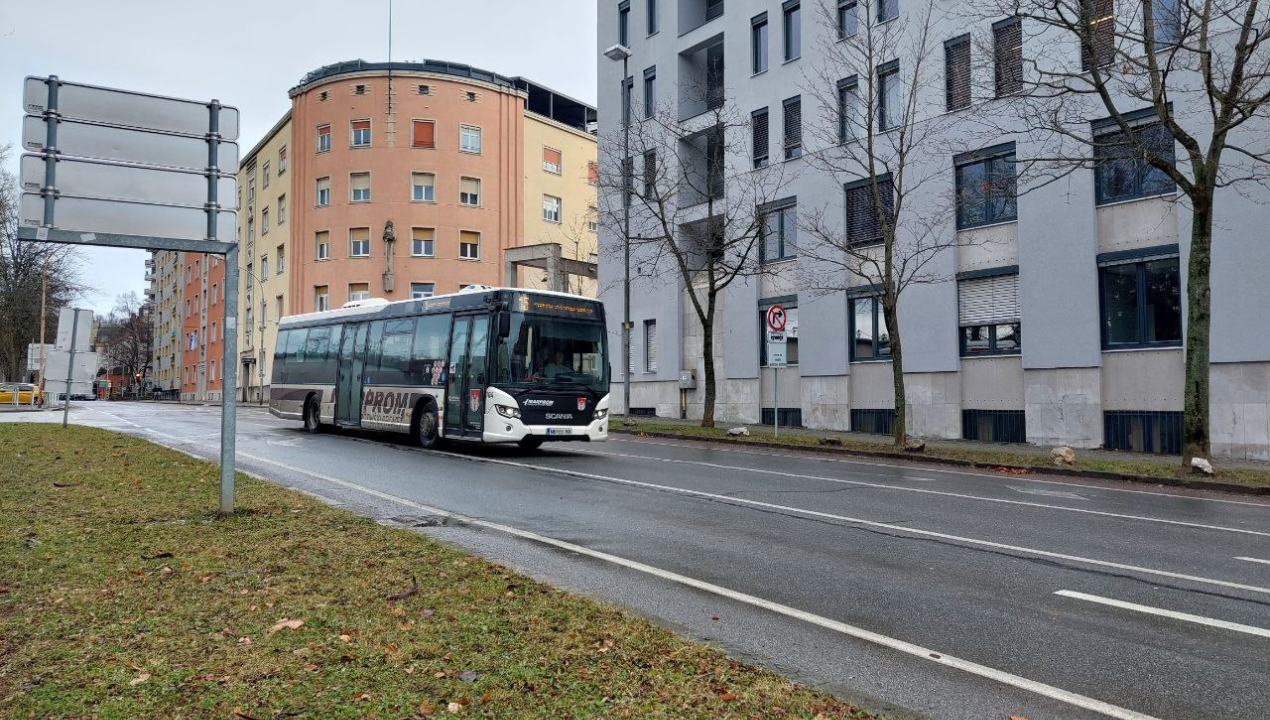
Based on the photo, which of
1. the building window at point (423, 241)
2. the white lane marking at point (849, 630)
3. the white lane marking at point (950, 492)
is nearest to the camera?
the white lane marking at point (849, 630)

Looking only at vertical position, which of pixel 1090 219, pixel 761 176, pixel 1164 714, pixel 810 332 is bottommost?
pixel 1164 714

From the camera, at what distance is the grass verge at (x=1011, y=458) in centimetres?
1358

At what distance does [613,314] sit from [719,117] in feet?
31.1

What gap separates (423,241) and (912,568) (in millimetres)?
46072

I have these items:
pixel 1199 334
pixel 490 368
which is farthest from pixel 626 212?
pixel 1199 334

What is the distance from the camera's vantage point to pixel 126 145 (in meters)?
7.61

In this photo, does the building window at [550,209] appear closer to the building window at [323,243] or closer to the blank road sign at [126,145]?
the building window at [323,243]

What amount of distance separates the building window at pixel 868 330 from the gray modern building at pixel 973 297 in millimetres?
55

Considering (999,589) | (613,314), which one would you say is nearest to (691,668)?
(999,589)

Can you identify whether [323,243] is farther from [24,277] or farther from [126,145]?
[126,145]

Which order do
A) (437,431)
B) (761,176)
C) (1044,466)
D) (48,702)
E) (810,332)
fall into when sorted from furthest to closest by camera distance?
(761,176)
(810,332)
(437,431)
(1044,466)
(48,702)

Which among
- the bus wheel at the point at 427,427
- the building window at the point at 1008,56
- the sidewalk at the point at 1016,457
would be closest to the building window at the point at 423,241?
the sidewalk at the point at 1016,457

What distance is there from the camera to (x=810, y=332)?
25359 millimetres

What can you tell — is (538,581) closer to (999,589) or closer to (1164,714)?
(999,589)
